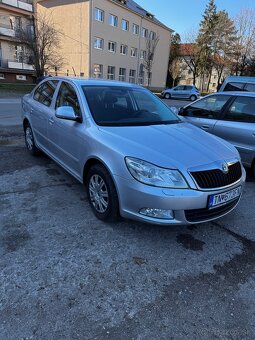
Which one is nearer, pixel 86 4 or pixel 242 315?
pixel 242 315

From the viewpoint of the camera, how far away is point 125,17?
34656mm

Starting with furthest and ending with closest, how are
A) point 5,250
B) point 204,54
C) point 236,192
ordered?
1. point 204,54
2. point 236,192
3. point 5,250

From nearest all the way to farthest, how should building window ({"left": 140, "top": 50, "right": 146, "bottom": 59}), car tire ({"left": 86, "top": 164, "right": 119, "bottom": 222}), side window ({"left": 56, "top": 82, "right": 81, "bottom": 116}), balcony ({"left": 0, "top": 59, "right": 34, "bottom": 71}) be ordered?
car tire ({"left": 86, "top": 164, "right": 119, "bottom": 222})
side window ({"left": 56, "top": 82, "right": 81, "bottom": 116})
balcony ({"left": 0, "top": 59, "right": 34, "bottom": 71})
building window ({"left": 140, "top": 50, "right": 146, "bottom": 59})

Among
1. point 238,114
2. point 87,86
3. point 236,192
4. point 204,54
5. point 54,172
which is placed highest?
point 204,54

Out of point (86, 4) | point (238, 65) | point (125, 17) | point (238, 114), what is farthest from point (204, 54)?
point (238, 114)

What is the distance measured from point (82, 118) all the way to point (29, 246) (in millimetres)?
1689

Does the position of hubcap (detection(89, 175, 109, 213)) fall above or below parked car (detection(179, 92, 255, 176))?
below

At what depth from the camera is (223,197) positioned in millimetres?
3053

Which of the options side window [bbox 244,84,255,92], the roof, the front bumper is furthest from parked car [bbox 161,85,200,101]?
the front bumper

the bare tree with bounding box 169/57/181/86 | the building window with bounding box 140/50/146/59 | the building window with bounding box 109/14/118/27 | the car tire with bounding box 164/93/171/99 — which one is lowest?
the car tire with bounding box 164/93/171/99

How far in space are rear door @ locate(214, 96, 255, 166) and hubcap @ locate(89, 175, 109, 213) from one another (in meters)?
2.96

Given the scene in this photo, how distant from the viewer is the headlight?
9.17 feet

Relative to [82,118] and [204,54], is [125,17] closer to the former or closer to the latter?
[204,54]

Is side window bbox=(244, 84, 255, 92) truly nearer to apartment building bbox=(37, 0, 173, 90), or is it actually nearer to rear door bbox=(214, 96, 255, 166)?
rear door bbox=(214, 96, 255, 166)
